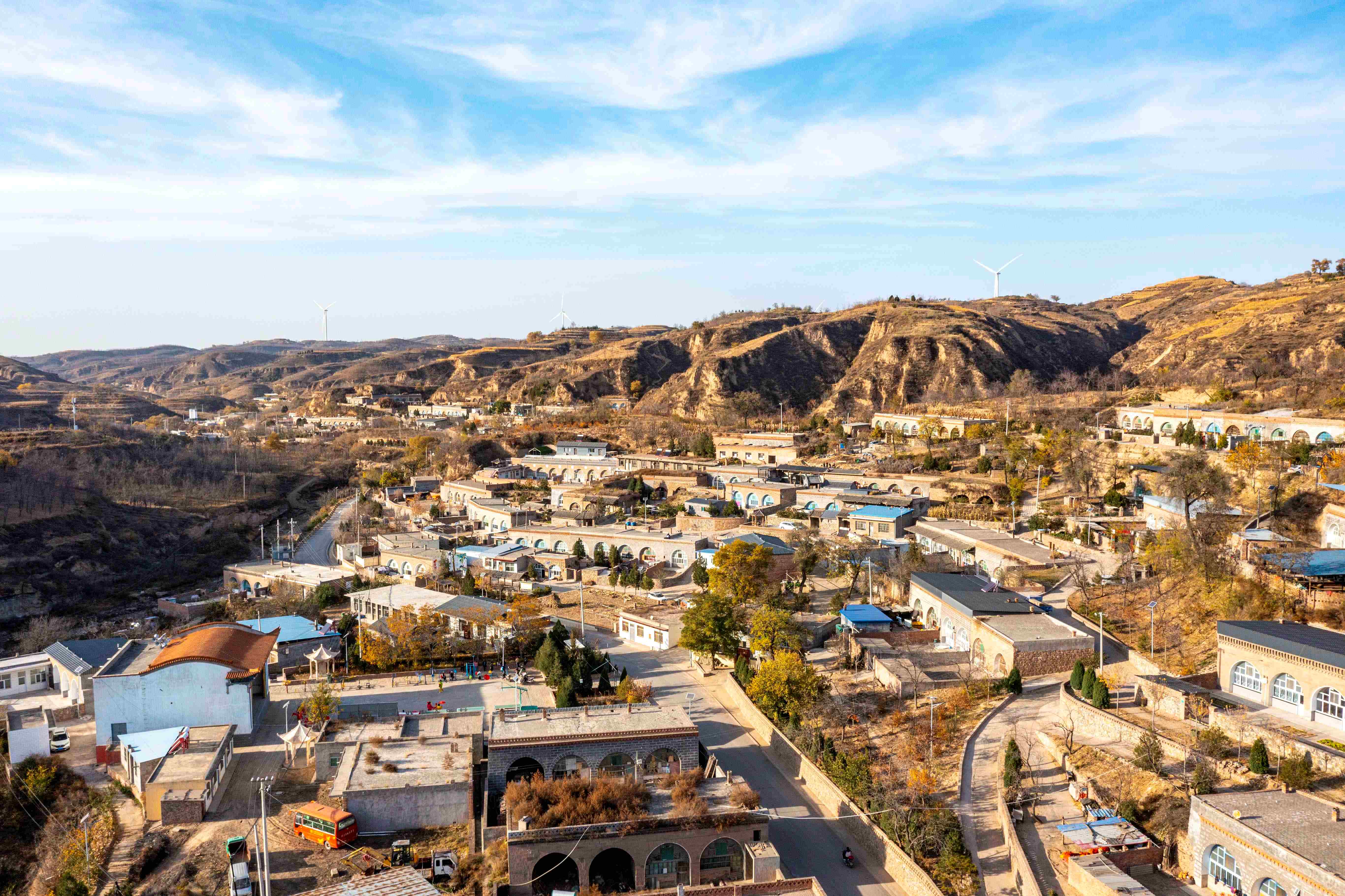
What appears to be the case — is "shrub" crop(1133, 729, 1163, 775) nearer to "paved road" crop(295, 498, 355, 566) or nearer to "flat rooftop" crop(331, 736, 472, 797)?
"flat rooftop" crop(331, 736, 472, 797)

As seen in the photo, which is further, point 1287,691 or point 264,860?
point 1287,691

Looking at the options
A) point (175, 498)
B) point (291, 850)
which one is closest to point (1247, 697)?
point (291, 850)

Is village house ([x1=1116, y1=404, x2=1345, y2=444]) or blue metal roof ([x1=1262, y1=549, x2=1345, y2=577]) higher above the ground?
village house ([x1=1116, y1=404, x2=1345, y2=444])

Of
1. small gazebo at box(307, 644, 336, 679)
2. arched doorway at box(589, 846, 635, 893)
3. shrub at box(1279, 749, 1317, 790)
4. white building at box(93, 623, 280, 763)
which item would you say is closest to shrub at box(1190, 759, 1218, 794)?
shrub at box(1279, 749, 1317, 790)

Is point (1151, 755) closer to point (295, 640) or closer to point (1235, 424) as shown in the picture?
point (295, 640)

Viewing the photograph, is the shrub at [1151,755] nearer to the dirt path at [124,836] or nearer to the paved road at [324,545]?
the dirt path at [124,836]

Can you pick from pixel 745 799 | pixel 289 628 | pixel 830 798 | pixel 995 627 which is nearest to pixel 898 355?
pixel 995 627

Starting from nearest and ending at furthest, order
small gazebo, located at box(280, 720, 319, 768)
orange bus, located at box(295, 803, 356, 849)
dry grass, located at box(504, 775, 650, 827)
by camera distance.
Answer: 1. dry grass, located at box(504, 775, 650, 827)
2. orange bus, located at box(295, 803, 356, 849)
3. small gazebo, located at box(280, 720, 319, 768)
